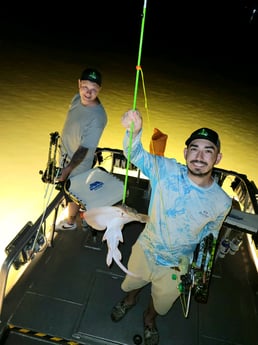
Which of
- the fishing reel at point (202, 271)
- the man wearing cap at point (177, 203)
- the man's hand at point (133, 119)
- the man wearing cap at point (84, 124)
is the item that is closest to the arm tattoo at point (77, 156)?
the man wearing cap at point (84, 124)

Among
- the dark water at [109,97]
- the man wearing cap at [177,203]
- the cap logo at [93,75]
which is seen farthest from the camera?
the dark water at [109,97]

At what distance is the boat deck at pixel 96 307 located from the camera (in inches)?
124

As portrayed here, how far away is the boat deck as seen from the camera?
3.14m

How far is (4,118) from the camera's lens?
9.54m

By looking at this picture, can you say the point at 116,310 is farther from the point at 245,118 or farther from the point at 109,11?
the point at 109,11

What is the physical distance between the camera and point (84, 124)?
3600 millimetres

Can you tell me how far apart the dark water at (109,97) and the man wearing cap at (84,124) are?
0.70m

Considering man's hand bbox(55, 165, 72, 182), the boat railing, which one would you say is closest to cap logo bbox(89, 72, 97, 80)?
man's hand bbox(55, 165, 72, 182)

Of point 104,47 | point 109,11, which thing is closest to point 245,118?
point 104,47

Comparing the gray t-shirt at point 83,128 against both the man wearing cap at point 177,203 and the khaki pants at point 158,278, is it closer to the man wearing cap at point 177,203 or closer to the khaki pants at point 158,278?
the man wearing cap at point 177,203

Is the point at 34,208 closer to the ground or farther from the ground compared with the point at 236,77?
closer to the ground

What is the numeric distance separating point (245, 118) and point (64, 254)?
11.6 metres

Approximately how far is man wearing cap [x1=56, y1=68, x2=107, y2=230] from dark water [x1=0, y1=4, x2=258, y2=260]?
70 cm

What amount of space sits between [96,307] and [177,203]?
178 cm
